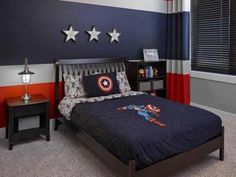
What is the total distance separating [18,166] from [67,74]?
1.56 metres

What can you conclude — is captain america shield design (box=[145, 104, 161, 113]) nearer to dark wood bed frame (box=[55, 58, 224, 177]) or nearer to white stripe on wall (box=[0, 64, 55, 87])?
dark wood bed frame (box=[55, 58, 224, 177])

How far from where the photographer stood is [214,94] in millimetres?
4320

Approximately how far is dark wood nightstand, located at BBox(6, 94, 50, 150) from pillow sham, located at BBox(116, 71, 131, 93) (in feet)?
4.07

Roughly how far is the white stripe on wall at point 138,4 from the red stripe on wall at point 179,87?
1.35 m

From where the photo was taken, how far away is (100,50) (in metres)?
4.00

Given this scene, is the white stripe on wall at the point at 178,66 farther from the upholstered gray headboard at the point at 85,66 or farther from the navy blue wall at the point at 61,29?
the upholstered gray headboard at the point at 85,66

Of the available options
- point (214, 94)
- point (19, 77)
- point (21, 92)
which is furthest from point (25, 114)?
point (214, 94)

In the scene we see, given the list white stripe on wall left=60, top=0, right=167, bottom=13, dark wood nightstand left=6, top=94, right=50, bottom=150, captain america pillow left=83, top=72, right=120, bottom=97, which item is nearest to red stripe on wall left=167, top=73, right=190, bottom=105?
white stripe on wall left=60, top=0, right=167, bottom=13

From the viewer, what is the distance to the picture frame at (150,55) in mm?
4406

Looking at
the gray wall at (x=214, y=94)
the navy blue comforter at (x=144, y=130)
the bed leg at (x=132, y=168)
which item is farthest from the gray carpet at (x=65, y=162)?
the gray wall at (x=214, y=94)

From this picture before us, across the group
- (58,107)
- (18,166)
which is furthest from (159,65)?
(18,166)

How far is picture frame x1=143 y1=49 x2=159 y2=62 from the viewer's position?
4.41 metres

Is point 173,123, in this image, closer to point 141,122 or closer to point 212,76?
point 141,122

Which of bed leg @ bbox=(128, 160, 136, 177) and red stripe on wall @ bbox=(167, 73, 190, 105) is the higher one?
red stripe on wall @ bbox=(167, 73, 190, 105)
